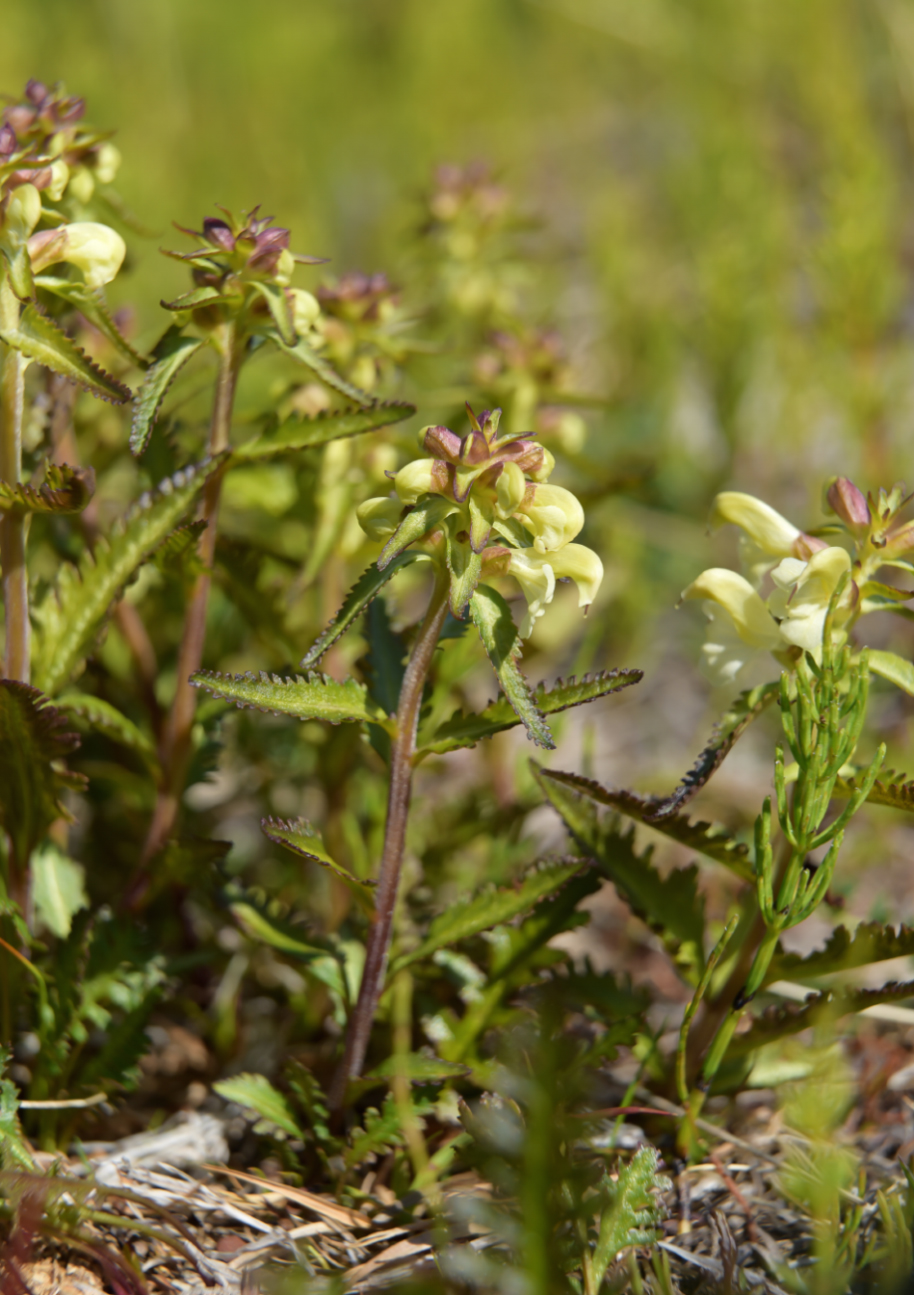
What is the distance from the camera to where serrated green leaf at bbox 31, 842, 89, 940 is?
1.56 metres

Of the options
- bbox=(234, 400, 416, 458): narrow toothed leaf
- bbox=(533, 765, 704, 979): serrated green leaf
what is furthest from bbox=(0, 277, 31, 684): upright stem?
bbox=(533, 765, 704, 979): serrated green leaf

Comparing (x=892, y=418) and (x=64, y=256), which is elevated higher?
(x=892, y=418)

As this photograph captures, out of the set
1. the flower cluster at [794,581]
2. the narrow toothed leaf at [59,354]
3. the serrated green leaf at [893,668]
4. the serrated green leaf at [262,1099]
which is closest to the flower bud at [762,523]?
the flower cluster at [794,581]

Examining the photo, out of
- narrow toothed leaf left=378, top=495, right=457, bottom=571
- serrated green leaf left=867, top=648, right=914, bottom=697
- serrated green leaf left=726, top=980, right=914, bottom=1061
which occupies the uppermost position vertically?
narrow toothed leaf left=378, top=495, right=457, bottom=571

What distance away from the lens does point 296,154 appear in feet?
16.7

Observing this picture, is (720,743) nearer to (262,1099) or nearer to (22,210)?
(262,1099)

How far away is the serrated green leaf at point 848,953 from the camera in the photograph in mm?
1196

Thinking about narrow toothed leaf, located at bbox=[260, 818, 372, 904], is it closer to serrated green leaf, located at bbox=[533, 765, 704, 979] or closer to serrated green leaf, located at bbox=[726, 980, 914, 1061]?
serrated green leaf, located at bbox=[533, 765, 704, 979]

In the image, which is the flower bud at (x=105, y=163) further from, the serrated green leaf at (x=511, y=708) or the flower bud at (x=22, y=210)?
the serrated green leaf at (x=511, y=708)

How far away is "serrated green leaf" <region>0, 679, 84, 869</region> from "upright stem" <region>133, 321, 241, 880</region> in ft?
0.57

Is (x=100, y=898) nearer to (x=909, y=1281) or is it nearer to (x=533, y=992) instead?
(x=533, y=992)

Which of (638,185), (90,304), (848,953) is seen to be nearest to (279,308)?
(90,304)

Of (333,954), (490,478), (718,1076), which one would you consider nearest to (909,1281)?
(718,1076)

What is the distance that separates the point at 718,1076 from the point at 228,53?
6.54 meters
